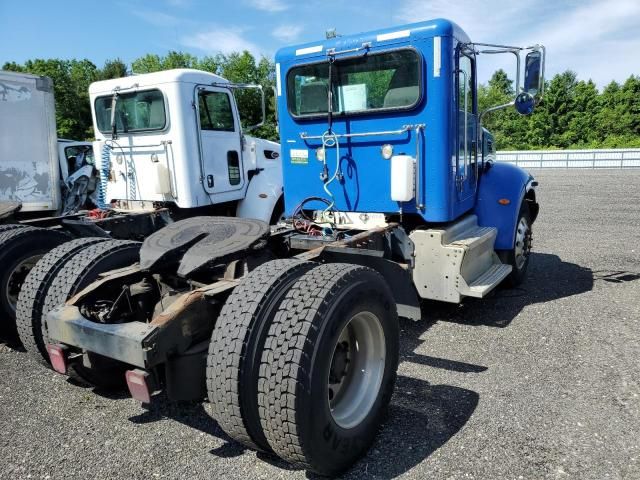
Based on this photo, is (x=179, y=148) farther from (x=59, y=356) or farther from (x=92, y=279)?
(x=59, y=356)

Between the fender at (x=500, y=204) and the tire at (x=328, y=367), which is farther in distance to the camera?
the fender at (x=500, y=204)

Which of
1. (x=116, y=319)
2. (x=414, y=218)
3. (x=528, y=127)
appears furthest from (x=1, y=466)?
(x=528, y=127)

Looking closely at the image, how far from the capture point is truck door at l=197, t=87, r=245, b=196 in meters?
7.21

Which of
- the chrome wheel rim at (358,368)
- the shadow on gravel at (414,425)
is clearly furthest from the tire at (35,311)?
→ the shadow on gravel at (414,425)

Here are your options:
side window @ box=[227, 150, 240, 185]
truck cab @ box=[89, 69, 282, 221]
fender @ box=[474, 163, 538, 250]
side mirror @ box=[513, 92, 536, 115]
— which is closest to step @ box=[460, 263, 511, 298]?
fender @ box=[474, 163, 538, 250]

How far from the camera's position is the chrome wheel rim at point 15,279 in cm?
452

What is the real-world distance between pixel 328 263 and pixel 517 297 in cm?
373

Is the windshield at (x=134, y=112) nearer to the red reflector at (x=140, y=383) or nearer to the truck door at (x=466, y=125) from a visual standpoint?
the truck door at (x=466, y=125)

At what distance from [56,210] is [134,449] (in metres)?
6.99

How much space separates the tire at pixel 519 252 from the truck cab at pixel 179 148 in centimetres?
361

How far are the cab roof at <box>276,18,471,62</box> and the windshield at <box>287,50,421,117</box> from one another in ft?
0.38

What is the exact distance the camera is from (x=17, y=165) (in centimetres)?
803

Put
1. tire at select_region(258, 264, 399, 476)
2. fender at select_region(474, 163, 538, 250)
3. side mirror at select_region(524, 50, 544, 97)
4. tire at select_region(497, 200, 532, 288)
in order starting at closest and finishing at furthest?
tire at select_region(258, 264, 399, 476) < side mirror at select_region(524, 50, 544, 97) < fender at select_region(474, 163, 538, 250) < tire at select_region(497, 200, 532, 288)

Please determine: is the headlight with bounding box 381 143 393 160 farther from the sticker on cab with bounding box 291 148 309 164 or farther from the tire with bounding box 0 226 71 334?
the tire with bounding box 0 226 71 334
